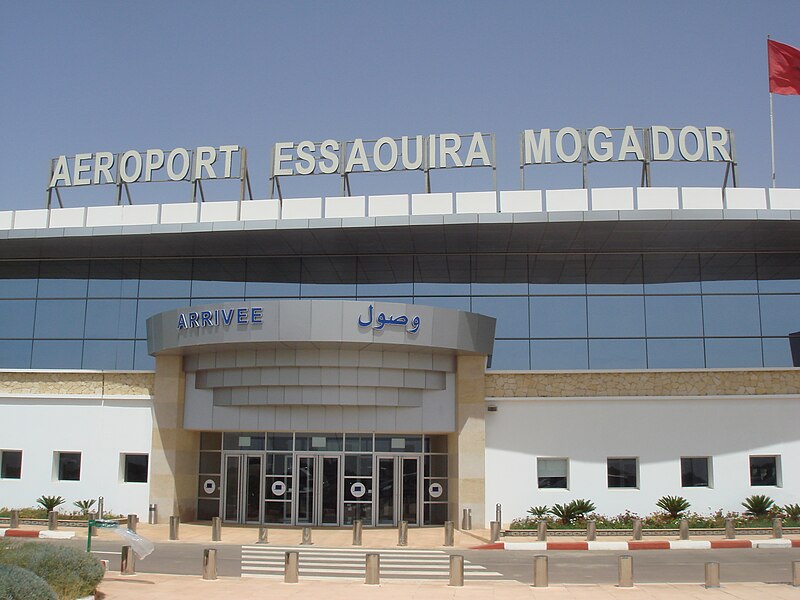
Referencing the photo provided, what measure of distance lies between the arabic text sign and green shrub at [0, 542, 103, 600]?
13.2 meters

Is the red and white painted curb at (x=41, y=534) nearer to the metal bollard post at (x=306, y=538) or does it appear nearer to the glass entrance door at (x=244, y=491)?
the glass entrance door at (x=244, y=491)

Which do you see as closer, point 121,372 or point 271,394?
point 271,394

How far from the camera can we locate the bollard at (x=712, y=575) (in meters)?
17.8

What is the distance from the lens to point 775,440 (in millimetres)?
29547

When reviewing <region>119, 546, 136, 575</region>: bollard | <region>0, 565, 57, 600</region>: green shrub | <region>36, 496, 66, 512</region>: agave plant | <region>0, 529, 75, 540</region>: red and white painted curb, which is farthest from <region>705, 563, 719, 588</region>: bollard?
<region>36, 496, 66, 512</region>: agave plant

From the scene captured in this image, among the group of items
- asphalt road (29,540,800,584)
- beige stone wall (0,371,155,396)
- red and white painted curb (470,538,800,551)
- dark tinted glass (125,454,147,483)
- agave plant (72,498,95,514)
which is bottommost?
asphalt road (29,540,800,584)

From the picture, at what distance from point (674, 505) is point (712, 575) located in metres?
11.1

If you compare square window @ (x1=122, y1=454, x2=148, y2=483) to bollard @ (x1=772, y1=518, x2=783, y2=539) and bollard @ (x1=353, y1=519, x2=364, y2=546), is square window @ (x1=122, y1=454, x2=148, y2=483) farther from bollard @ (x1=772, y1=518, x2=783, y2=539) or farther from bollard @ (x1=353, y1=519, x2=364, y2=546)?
bollard @ (x1=772, y1=518, x2=783, y2=539)

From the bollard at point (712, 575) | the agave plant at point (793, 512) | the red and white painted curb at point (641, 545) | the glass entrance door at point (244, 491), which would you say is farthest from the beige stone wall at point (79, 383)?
the agave plant at point (793, 512)

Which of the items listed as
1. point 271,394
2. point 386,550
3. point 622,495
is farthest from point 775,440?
point 271,394

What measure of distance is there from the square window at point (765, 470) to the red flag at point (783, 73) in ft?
44.1

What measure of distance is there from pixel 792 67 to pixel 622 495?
55.9 ft

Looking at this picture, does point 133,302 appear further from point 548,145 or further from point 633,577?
point 633,577

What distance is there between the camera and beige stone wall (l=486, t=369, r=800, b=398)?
2986cm
